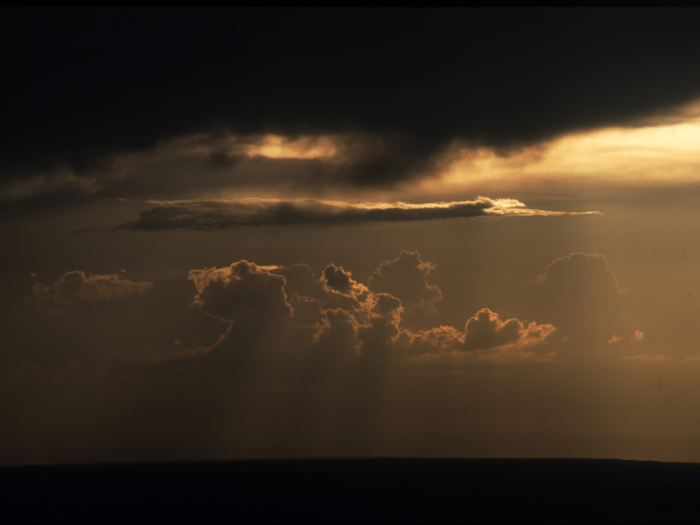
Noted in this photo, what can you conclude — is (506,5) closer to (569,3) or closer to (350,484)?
(569,3)

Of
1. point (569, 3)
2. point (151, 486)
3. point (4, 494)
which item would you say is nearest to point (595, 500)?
point (569, 3)

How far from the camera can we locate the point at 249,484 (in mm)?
187125

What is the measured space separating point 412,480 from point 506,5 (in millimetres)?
179067

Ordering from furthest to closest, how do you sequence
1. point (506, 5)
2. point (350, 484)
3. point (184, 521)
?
1. point (350, 484)
2. point (184, 521)
3. point (506, 5)

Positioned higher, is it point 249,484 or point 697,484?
point 697,484

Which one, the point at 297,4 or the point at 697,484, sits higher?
the point at 297,4

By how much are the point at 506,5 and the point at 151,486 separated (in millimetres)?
202724

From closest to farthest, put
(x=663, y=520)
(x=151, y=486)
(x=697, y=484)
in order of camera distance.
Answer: (x=663, y=520) < (x=697, y=484) < (x=151, y=486)

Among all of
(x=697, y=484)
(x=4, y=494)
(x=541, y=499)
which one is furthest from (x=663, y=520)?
(x=4, y=494)

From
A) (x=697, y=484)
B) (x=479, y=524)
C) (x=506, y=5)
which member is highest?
(x=506, y=5)

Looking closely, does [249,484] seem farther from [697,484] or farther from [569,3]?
[569,3]

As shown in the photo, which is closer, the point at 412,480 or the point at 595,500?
the point at 595,500

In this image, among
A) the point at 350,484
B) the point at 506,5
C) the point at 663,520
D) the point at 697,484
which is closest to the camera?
the point at 506,5

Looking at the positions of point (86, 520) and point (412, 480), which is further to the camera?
point (412, 480)
